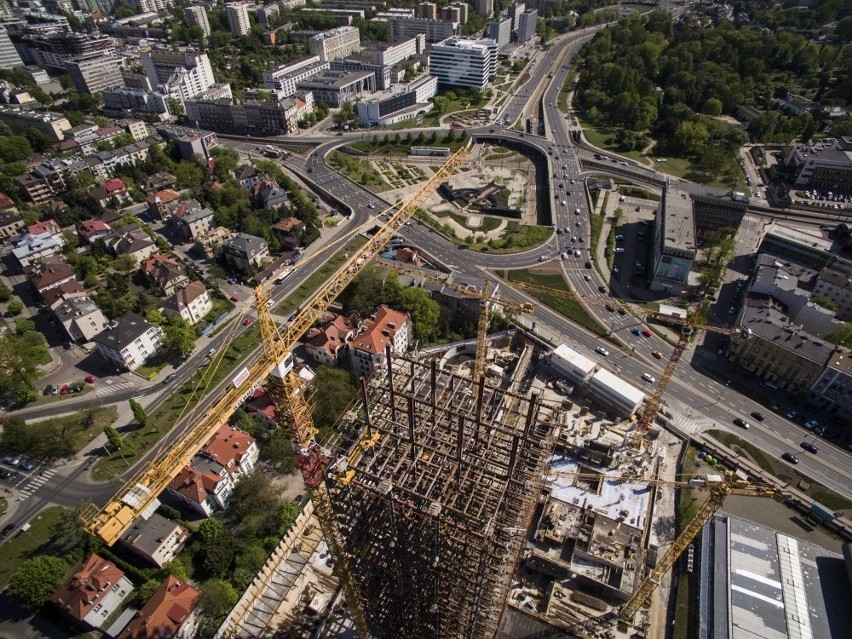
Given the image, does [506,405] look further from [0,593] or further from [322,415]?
[0,593]

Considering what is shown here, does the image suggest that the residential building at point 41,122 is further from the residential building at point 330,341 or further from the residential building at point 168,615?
the residential building at point 168,615

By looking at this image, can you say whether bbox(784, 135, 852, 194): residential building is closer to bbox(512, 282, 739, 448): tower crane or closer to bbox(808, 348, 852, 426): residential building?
bbox(512, 282, 739, 448): tower crane

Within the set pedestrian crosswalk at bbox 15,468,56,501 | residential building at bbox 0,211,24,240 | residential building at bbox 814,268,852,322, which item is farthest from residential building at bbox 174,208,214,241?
residential building at bbox 814,268,852,322

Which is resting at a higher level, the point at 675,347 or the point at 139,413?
the point at 139,413

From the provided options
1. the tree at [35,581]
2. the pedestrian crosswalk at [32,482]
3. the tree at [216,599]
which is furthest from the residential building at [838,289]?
the pedestrian crosswalk at [32,482]

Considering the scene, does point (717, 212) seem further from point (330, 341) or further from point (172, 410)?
point (172, 410)

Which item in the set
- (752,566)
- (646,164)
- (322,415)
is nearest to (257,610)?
(322,415)

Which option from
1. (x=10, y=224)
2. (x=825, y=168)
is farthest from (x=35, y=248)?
(x=825, y=168)
